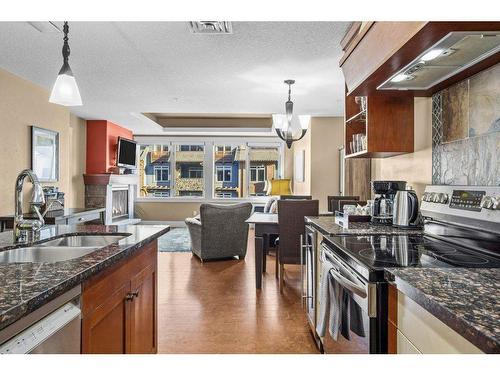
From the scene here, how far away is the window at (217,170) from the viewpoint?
30.7 feet

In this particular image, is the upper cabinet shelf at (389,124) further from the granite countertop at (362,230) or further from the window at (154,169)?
the window at (154,169)

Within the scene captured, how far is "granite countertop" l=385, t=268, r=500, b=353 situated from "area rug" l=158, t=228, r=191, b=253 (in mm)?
5000

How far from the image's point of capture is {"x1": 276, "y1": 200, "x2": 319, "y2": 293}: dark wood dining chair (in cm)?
345

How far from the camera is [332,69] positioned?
394cm

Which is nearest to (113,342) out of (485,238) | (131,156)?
(485,238)

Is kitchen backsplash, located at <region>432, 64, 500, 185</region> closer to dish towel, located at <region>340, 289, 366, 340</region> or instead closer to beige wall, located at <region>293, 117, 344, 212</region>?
dish towel, located at <region>340, 289, 366, 340</region>

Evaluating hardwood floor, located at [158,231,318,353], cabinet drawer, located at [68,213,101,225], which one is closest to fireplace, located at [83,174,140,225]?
cabinet drawer, located at [68,213,101,225]

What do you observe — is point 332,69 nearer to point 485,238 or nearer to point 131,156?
point 485,238

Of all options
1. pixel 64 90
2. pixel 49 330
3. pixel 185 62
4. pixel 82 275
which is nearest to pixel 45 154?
pixel 185 62

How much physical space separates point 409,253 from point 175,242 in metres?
5.57

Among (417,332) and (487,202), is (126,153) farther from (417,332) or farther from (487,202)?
(417,332)

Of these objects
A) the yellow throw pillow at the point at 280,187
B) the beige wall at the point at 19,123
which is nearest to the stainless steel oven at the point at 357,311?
the beige wall at the point at 19,123

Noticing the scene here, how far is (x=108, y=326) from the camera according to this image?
137cm
